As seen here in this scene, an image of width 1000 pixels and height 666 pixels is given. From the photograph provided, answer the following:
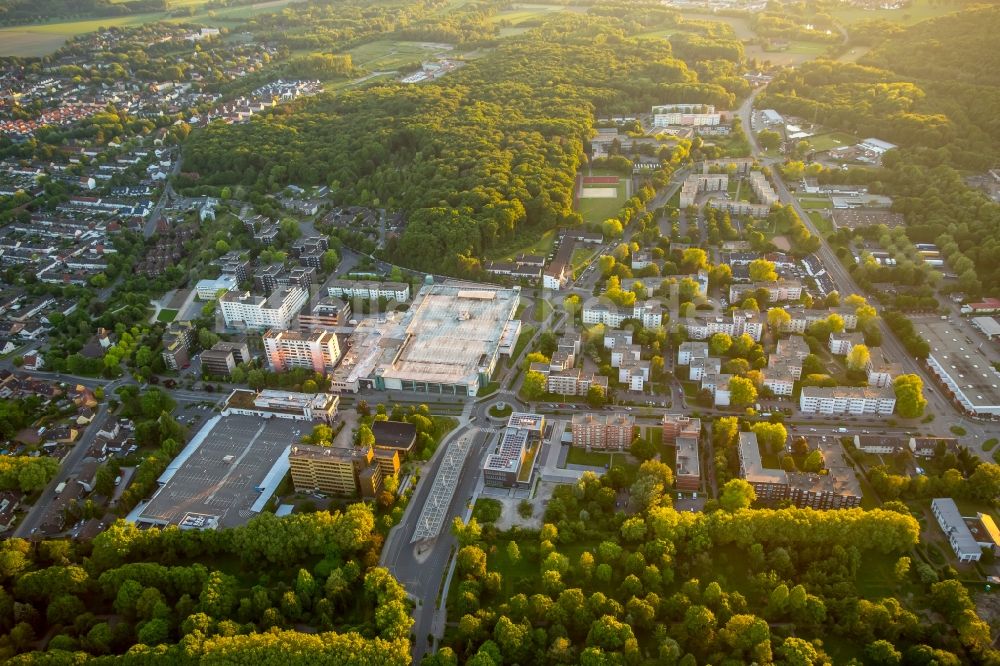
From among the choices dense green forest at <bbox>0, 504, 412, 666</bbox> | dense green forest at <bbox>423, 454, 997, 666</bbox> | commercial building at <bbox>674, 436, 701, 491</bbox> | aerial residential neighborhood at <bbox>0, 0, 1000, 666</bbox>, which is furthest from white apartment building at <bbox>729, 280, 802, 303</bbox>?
dense green forest at <bbox>0, 504, 412, 666</bbox>

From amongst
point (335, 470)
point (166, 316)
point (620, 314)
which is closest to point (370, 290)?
point (166, 316)

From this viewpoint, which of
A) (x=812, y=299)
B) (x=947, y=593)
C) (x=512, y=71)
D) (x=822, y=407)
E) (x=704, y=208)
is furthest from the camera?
(x=512, y=71)

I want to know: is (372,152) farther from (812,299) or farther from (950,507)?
(950,507)

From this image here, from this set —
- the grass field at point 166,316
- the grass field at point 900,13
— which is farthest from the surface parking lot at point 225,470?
the grass field at point 900,13

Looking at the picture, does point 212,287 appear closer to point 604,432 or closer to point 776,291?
point 604,432

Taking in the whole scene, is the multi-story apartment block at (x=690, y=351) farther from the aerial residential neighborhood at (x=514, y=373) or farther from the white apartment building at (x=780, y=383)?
the white apartment building at (x=780, y=383)

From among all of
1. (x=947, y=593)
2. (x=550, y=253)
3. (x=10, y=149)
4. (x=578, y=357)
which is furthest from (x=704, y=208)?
(x=10, y=149)
